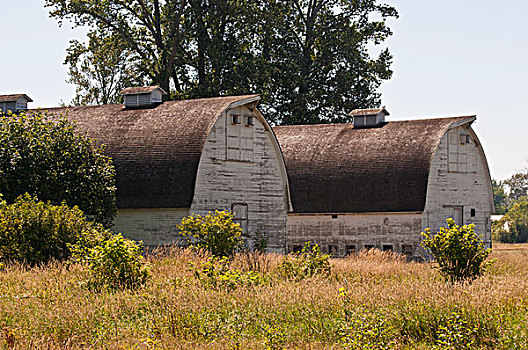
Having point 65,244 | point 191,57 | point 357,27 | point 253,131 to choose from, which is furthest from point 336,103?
point 65,244

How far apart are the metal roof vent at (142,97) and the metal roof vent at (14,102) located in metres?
6.05

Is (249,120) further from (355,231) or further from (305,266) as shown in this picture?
(305,266)

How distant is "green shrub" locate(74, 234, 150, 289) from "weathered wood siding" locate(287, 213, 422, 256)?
20697 mm

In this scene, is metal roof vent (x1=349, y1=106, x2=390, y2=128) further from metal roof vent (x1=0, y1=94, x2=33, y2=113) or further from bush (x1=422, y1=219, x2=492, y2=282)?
bush (x1=422, y1=219, x2=492, y2=282)

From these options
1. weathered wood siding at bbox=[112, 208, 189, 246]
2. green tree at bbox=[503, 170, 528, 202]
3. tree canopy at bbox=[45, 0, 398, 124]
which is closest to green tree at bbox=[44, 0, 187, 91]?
tree canopy at bbox=[45, 0, 398, 124]

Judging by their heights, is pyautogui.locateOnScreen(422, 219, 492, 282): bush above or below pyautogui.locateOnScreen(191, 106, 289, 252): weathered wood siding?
below

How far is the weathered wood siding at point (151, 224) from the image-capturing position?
3173cm

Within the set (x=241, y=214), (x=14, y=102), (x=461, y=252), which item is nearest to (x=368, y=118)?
(x=241, y=214)

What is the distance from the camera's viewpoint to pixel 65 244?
77.0ft

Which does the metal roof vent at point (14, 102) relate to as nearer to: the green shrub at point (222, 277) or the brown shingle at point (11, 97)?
the brown shingle at point (11, 97)

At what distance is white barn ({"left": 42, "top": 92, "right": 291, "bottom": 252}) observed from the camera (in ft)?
104

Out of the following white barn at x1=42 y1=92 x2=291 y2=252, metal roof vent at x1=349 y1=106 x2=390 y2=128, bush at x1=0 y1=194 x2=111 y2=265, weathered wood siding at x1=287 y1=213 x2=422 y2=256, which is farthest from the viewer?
metal roof vent at x1=349 y1=106 x2=390 y2=128

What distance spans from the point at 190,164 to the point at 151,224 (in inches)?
114

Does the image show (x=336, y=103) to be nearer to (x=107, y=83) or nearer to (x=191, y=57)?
(x=191, y=57)
